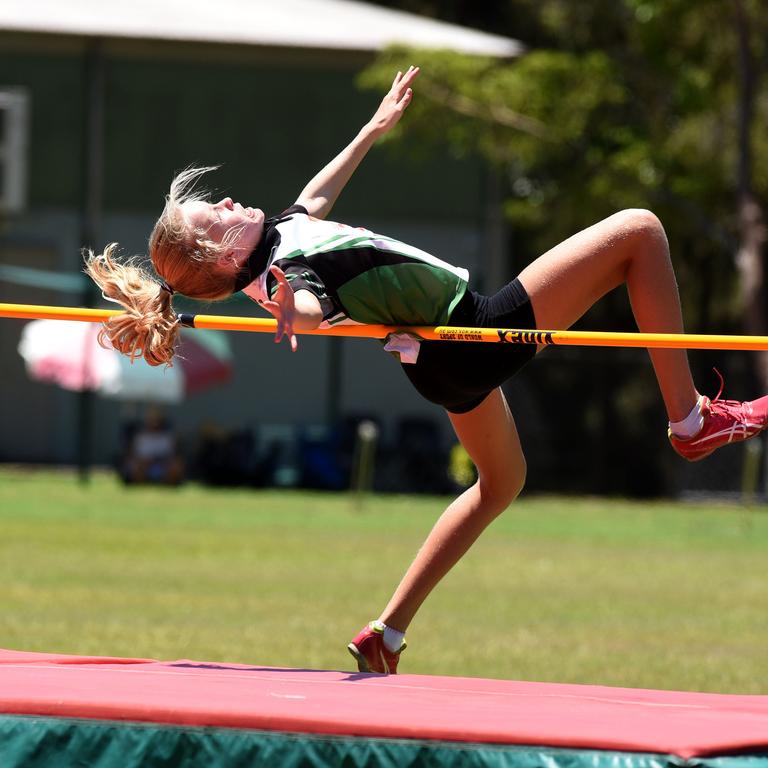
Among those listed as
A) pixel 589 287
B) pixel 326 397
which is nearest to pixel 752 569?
pixel 589 287

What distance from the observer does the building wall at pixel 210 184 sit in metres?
28.3

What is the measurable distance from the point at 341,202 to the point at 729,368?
7.80 m

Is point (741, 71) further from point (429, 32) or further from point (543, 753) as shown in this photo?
point (543, 753)

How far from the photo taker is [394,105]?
6.02m

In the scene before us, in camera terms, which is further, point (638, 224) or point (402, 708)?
point (638, 224)

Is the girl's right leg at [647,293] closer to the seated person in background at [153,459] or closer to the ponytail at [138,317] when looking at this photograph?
the ponytail at [138,317]

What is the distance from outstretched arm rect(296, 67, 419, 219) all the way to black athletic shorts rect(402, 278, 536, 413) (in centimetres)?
68

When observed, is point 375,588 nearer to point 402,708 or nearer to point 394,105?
point 394,105

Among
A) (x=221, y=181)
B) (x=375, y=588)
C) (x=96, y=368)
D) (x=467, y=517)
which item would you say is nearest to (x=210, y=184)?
(x=221, y=181)

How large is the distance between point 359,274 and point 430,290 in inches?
9.8

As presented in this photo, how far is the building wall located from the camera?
1113 inches

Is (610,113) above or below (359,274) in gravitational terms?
A: above

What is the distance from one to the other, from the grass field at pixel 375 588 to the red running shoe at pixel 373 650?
2312mm

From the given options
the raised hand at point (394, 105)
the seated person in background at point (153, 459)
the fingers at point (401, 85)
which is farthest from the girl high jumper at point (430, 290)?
the seated person in background at point (153, 459)
